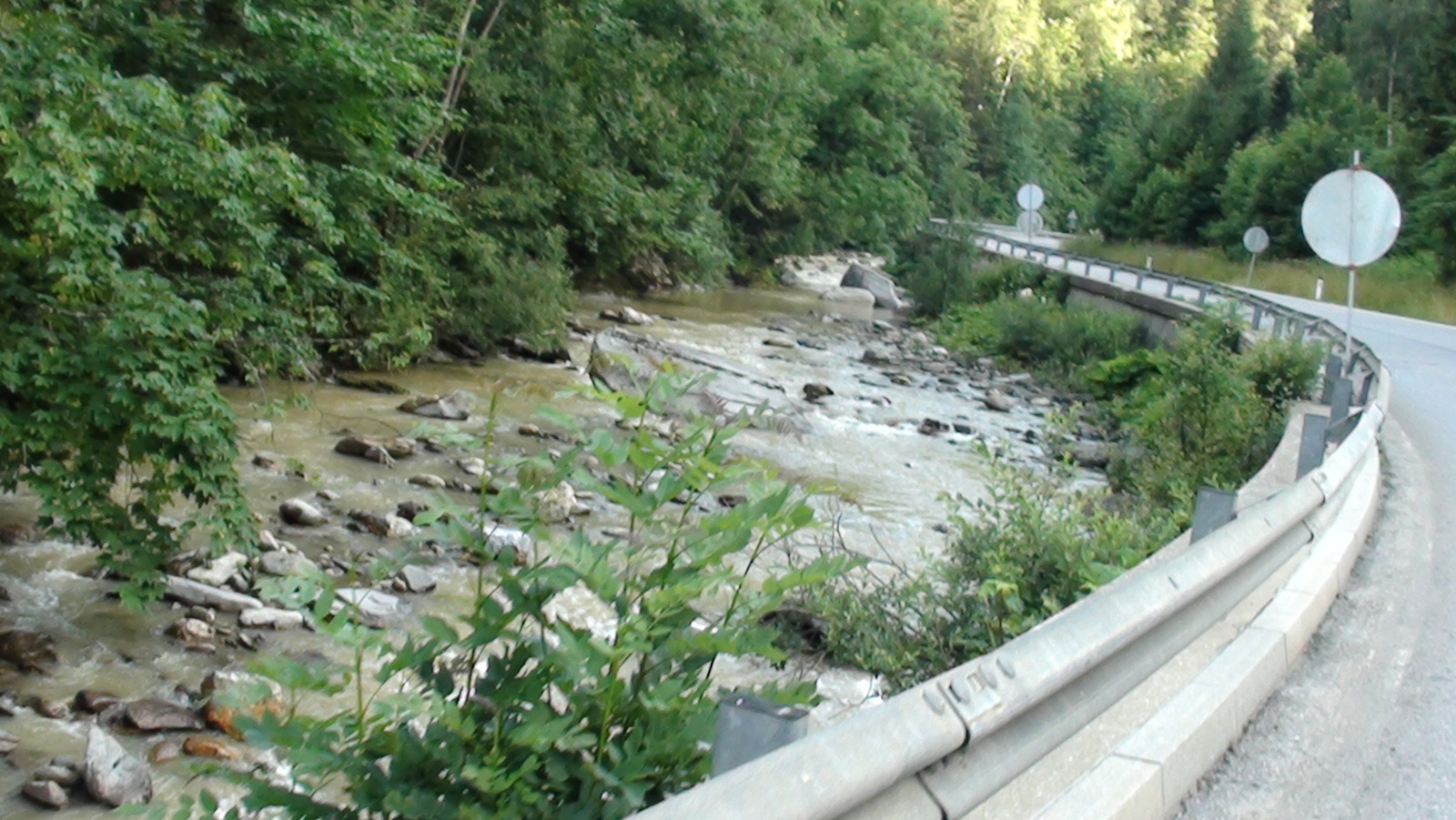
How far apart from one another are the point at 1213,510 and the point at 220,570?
22.2ft

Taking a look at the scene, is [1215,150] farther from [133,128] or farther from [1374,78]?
[133,128]

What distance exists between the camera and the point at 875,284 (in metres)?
45.4

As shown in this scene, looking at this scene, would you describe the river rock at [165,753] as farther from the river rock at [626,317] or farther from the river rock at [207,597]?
the river rock at [626,317]

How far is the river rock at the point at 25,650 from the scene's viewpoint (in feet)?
25.3

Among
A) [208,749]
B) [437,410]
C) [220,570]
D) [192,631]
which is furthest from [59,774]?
[437,410]

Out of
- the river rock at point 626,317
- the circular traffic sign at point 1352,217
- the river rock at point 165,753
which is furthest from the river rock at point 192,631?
the river rock at point 626,317

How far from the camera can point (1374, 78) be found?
5859 centimetres

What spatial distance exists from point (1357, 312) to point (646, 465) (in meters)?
34.2

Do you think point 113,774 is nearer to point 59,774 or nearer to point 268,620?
point 59,774

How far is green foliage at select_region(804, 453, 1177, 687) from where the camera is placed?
7.46 metres

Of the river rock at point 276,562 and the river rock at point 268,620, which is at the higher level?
the river rock at point 276,562

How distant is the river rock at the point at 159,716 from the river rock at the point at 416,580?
2468 mm

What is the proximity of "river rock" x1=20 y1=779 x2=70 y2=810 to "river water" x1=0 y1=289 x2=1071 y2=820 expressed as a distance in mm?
52

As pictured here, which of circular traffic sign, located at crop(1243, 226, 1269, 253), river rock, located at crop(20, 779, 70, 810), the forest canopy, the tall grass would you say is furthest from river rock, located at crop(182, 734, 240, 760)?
circular traffic sign, located at crop(1243, 226, 1269, 253)
